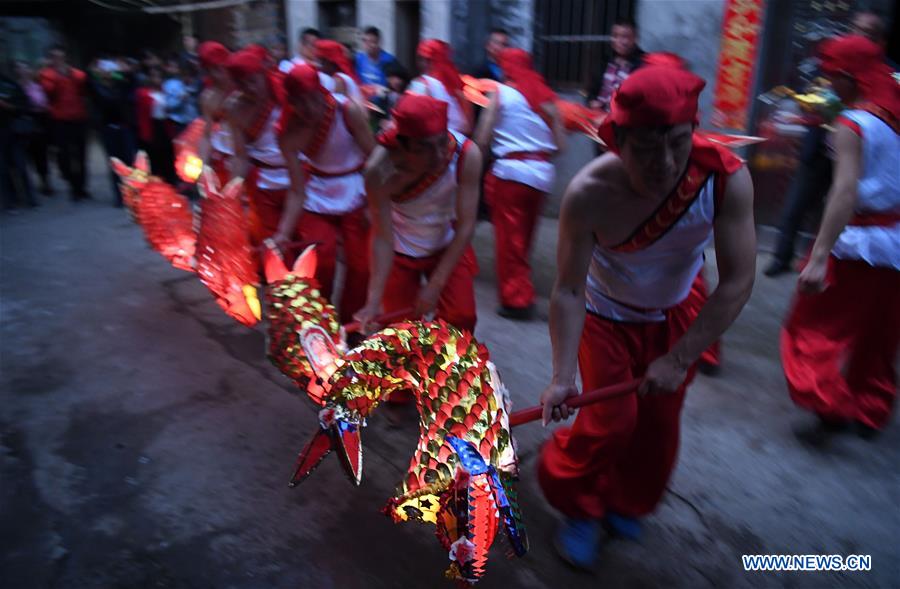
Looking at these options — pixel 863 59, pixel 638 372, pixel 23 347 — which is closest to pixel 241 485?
pixel 638 372

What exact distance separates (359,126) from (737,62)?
361cm

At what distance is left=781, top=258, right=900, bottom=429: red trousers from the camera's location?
9.01 feet

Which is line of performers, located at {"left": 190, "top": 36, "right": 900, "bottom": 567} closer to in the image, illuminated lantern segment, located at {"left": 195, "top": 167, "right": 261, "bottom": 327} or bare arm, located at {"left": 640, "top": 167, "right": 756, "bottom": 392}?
bare arm, located at {"left": 640, "top": 167, "right": 756, "bottom": 392}

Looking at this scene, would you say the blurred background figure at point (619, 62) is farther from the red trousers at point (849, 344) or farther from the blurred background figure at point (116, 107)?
the blurred background figure at point (116, 107)

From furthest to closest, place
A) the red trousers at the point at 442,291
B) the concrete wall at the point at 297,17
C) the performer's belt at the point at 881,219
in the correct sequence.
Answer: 1. the concrete wall at the point at 297,17
2. the red trousers at the point at 442,291
3. the performer's belt at the point at 881,219

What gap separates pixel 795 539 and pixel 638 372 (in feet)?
2.84

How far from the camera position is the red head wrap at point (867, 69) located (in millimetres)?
2508

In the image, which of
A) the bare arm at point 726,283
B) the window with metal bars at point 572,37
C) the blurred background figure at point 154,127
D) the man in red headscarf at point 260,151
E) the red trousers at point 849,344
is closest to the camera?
the bare arm at point 726,283

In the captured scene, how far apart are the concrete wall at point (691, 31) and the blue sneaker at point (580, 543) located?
14.5 ft

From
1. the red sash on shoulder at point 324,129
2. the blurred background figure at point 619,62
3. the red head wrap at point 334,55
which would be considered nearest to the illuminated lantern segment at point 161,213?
the red sash on shoulder at point 324,129

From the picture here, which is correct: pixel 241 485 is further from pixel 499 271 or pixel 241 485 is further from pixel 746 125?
pixel 746 125

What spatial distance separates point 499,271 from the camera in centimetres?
435

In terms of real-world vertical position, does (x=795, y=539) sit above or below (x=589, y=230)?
below

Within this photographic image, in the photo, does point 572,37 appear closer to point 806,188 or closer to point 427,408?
point 806,188
